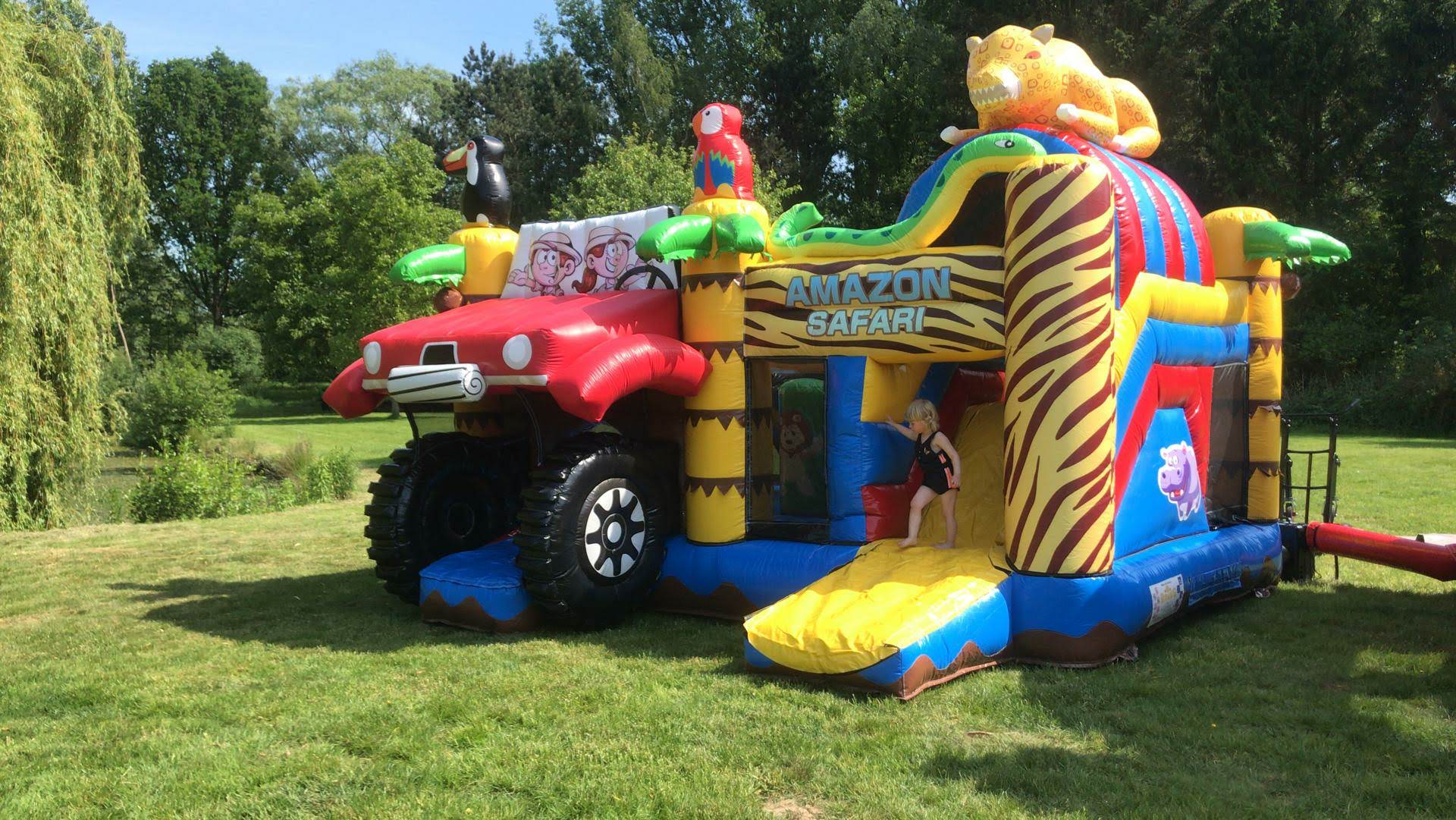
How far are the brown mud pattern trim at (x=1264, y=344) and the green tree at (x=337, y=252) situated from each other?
79.7 ft

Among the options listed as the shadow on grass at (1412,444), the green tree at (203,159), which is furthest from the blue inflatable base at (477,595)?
the green tree at (203,159)

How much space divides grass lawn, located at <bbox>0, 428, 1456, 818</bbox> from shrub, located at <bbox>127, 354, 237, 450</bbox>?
597 inches

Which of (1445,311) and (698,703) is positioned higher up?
(1445,311)

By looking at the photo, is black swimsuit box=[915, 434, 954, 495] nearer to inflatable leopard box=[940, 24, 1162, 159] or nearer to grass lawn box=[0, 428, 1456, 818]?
grass lawn box=[0, 428, 1456, 818]

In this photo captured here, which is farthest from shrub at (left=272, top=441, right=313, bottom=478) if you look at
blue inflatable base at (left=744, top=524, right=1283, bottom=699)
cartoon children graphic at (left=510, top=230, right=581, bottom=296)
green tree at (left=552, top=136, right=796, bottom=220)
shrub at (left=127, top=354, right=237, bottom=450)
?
blue inflatable base at (left=744, top=524, right=1283, bottom=699)

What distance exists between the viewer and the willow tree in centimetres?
1151

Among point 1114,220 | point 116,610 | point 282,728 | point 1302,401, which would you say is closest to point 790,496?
point 1114,220

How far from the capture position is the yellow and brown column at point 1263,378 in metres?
8.14

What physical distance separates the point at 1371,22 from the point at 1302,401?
27.7 feet

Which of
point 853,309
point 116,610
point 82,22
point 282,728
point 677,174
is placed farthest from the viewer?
point 677,174

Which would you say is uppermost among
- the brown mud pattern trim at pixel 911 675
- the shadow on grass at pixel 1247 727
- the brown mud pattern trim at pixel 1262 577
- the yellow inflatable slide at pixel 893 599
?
the yellow inflatable slide at pixel 893 599

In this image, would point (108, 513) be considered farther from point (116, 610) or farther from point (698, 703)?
point (698, 703)

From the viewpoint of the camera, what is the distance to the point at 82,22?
45.4 feet

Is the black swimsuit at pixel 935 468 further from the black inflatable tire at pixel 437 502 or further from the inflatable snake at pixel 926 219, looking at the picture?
the black inflatable tire at pixel 437 502
